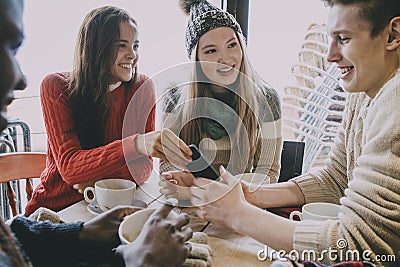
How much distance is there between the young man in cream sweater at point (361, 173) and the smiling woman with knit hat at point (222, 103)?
365 mm

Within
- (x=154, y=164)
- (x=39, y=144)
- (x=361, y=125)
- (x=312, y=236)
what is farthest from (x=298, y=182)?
(x=39, y=144)

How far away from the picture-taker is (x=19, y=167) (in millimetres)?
1479

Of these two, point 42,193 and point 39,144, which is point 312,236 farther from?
point 39,144

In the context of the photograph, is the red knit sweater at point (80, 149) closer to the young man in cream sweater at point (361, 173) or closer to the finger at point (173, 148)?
the finger at point (173, 148)

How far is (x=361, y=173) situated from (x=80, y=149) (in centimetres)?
87

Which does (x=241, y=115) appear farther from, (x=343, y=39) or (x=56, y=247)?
(x=56, y=247)

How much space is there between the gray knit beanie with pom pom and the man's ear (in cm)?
69

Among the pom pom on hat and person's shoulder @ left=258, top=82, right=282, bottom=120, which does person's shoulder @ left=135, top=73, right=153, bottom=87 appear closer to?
the pom pom on hat

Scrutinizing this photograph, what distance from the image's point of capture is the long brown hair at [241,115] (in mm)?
1353

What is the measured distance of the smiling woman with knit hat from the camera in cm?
137

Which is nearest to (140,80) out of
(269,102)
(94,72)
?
(94,72)

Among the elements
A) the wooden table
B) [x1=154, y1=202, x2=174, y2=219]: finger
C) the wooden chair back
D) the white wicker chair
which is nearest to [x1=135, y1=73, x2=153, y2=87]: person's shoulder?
the wooden chair back

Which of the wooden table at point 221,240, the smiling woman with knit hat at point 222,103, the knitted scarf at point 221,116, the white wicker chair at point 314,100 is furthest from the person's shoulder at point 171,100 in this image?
the white wicker chair at point 314,100

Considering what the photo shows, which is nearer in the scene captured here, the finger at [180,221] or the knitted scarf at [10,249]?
the knitted scarf at [10,249]
